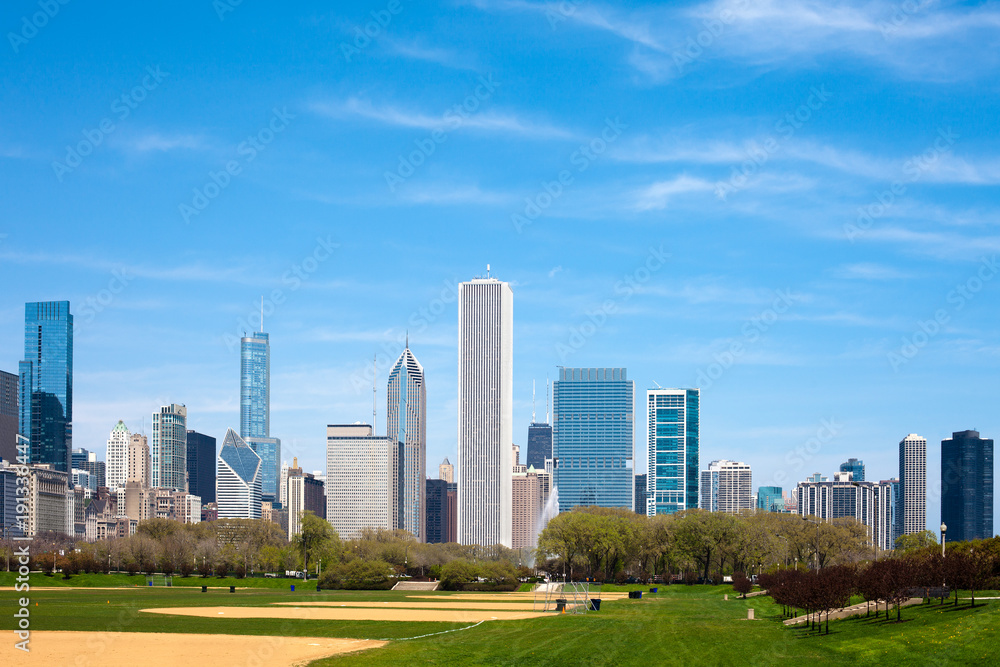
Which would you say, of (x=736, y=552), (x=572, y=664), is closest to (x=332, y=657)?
(x=572, y=664)

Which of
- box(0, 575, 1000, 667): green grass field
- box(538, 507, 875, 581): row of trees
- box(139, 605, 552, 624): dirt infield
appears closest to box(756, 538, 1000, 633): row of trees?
box(0, 575, 1000, 667): green grass field

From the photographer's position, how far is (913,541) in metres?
144

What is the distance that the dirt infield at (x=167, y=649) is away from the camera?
40.9 meters

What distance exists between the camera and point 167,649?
45.7m

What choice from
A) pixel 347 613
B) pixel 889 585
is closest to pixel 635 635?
pixel 889 585

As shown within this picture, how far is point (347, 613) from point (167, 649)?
25403 millimetres

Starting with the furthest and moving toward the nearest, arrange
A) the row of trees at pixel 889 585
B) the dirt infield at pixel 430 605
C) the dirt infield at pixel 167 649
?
the dirt infield at pixel 430 605 < the row of trees at pixel 889 585 < the dirt infield at pixel 167 649

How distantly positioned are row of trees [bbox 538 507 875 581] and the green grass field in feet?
191

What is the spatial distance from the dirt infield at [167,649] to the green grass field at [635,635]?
7.25 feet

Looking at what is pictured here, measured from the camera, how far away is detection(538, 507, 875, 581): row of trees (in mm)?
131625

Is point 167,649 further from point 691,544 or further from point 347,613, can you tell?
point 691,544

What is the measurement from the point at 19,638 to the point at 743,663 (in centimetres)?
3384

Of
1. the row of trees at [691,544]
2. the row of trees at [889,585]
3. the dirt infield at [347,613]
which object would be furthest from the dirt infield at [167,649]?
the row of trees at [691,544]

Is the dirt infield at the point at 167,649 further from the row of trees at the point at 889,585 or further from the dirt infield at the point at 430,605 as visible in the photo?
the dirt infield at the point at 430,605
